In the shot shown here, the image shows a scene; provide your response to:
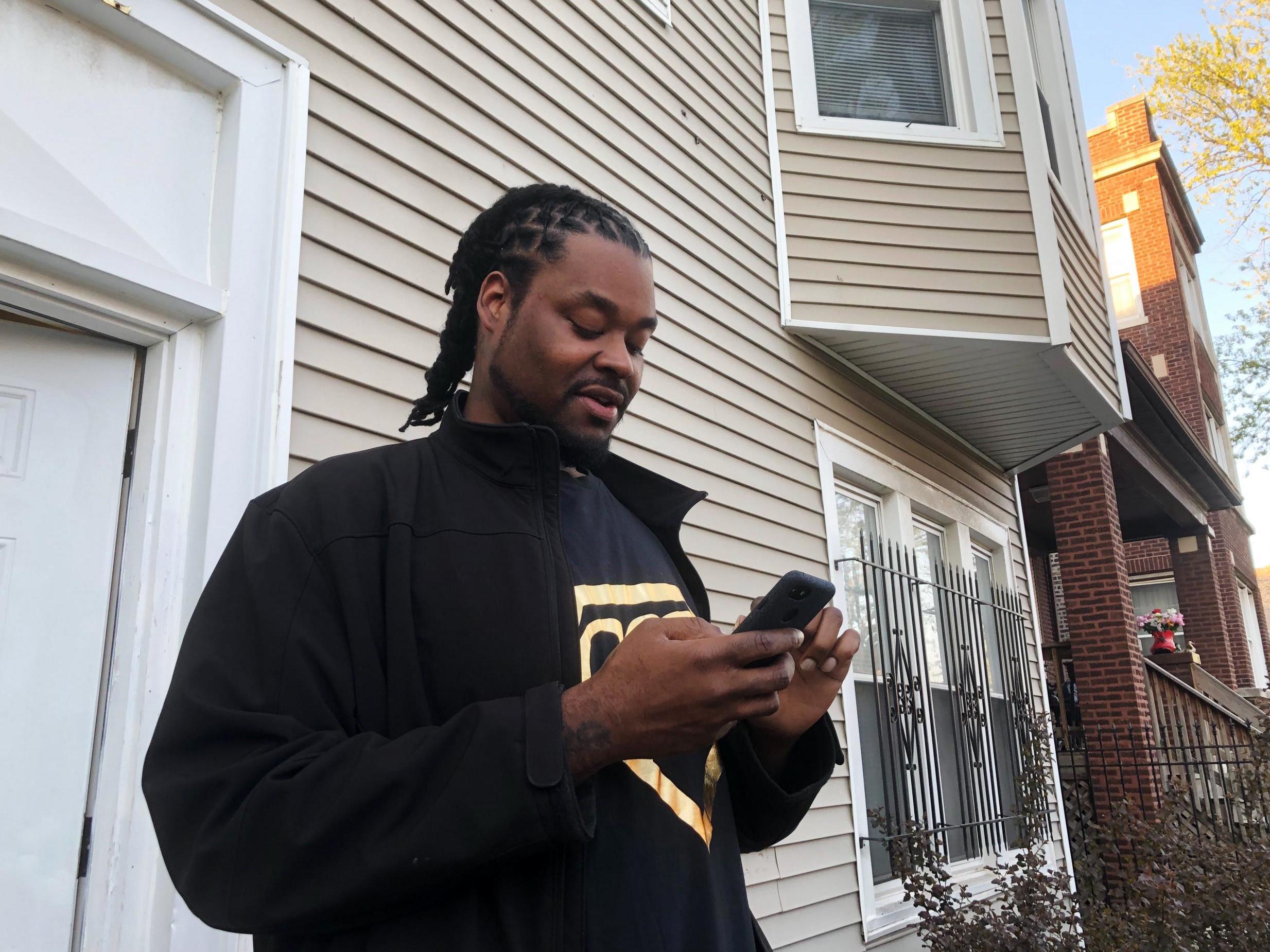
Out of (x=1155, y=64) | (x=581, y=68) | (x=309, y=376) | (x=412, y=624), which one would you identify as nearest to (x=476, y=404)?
(x=412, y=624)

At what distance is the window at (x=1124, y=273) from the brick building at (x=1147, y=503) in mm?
21

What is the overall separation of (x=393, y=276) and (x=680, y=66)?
8.63 ft

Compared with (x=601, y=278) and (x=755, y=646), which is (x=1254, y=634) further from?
(x=755, y=646)

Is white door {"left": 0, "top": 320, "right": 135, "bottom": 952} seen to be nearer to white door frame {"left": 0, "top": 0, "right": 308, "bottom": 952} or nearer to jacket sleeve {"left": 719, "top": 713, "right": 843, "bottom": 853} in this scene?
white door frame {"left": 0, "top": 0, "right": 308, "bottom": 952}

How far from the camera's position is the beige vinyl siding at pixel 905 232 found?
18.5ft

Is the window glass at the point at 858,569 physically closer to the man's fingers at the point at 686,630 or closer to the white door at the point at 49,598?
the white door at the point at 49,598

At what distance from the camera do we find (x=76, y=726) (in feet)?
6.69

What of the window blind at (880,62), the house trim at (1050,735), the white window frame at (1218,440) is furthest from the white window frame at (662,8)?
the white window frame at (1218,440)

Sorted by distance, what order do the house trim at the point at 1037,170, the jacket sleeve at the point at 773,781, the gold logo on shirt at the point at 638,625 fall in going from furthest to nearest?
1. the house trim at the point at 1037,170
2. the jacket sleeve at the point at 773,781
3. the gold logo on shirt at the point at 638,625

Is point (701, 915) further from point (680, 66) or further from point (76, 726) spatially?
point (680, 66)

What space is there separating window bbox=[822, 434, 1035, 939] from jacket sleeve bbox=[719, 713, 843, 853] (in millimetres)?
3248

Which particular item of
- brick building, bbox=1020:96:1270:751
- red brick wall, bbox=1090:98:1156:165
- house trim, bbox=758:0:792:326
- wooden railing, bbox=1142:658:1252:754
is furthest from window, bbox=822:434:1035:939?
red brick wall, bbox=1090:98:1156:165

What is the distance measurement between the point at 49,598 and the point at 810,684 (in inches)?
62.7

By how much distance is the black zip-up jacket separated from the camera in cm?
102
